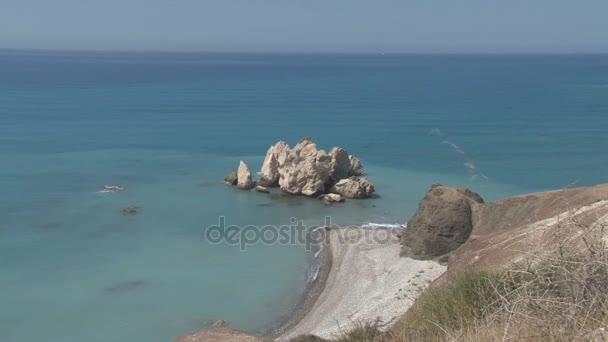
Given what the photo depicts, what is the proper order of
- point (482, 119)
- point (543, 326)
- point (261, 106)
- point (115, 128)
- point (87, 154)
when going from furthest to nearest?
point (261, 106)
point (482, 119)
point (115, 128)
point (87, 154)
point (543, 326)

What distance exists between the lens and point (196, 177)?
47.8 meters

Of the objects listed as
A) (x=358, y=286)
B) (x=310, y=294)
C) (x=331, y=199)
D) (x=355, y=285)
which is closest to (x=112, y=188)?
(x=331, y=199)

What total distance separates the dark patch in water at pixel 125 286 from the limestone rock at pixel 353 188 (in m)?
17.0

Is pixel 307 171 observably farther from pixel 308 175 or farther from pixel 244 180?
pixel 244 180

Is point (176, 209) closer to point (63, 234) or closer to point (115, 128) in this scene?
point (63, 234)

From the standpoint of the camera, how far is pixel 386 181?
4647 centimetres

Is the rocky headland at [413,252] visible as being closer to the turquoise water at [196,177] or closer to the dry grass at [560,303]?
the turquoise water at [196,177]

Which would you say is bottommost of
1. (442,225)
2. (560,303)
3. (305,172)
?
(305,172)

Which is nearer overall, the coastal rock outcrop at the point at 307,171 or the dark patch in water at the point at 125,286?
the dark patch in water at the point at 125,286

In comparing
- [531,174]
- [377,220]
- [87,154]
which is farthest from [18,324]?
[531,174]

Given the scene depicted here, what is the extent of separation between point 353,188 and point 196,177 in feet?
43.3

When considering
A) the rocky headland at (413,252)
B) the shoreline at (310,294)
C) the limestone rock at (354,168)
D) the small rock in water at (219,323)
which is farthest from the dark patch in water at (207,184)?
the small rock in water at (219,323)

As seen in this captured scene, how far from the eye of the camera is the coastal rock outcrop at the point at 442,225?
28547 mm

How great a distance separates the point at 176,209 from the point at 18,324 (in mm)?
16082
